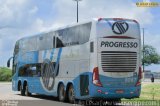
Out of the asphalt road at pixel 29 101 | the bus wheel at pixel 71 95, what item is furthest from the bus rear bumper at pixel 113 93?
the bus wheel at pixel 71 95

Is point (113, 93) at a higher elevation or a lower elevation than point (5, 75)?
lower

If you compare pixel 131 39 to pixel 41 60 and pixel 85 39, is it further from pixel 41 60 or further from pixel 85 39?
pixel 41 60

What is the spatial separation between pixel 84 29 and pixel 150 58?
9696 cm

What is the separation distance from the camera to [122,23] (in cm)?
2200

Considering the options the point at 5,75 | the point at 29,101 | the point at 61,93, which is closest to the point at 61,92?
the point at 61,93

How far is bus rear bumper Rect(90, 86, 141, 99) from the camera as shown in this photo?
840 inches

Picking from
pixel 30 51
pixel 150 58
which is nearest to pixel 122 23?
pixel 30 51

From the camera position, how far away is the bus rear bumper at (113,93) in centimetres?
2134

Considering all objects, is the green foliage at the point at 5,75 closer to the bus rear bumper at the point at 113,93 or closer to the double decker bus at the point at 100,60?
the double decker bus at the point at 100,60

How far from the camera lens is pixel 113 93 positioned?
70.9 ft

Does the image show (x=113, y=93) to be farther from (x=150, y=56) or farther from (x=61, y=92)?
(x=150, y=56)

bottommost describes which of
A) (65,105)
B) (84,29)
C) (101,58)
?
(65,105)

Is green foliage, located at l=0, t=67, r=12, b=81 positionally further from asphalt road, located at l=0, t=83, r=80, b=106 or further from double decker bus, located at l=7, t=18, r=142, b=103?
double decker bus, located at l=7, t=18, r=142, b=103

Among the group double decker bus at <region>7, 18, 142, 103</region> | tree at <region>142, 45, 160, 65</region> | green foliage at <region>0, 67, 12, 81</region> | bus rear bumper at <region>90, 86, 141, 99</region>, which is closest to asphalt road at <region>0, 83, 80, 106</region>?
double decker bus at <region>7, 18, 142, 103</region>
